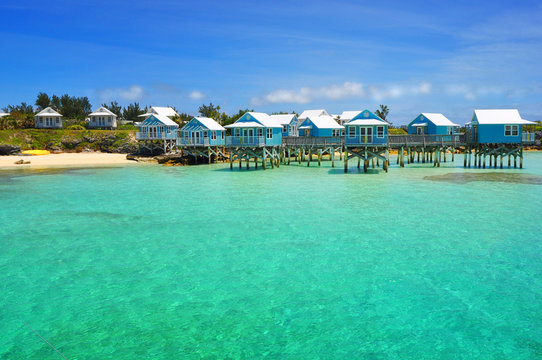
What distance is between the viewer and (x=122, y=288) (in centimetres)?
1260

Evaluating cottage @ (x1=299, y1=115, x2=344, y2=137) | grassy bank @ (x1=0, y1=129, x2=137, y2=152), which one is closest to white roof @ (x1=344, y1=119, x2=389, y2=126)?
cottage @ (x1=299, y1=115, x2=344, y2=137)

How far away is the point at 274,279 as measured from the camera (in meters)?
13.3

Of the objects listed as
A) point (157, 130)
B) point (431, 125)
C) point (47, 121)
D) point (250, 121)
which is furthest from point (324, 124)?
point (47, 121)

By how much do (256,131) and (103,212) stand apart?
26321 mm

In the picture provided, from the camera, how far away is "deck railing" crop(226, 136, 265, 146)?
47.8m

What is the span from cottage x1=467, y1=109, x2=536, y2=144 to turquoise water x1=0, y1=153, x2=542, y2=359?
19449 mm

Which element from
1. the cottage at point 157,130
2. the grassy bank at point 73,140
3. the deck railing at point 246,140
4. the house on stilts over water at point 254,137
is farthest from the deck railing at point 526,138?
the grassy bank at point 73,140

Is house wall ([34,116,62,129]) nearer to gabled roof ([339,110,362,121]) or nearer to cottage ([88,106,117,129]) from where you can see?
cottage ([88,106,117,129])

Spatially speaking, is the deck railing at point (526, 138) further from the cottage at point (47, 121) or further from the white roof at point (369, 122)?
the cottage at point (47, 121)

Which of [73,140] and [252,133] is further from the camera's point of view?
[73,140]

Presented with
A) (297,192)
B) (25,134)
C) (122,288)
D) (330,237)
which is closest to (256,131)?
(297,192)

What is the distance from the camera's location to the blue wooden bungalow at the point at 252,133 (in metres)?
47.8

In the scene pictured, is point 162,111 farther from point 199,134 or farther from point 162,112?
point 199,134

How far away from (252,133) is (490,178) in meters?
24.6
